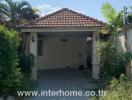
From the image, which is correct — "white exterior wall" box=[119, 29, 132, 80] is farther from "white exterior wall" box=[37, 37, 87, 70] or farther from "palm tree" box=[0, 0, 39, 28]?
"palm tree" box=[0, 0, 39, 28]

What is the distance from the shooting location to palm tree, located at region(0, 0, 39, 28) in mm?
26500

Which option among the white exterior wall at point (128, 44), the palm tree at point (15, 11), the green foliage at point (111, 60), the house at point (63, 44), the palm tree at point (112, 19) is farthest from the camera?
the palm tree at point (15, 11)

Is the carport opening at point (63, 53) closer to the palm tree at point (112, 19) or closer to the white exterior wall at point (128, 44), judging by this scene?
the palm tree at point (112, 19)

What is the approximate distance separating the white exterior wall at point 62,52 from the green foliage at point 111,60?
10255 millimetres

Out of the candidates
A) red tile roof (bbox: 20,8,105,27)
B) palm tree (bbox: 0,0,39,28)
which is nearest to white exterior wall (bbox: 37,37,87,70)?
palm tree (bbox: 0,0,39,28)

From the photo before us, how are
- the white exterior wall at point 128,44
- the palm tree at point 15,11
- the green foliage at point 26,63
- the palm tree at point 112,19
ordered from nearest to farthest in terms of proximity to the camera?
the white exterior wall at point 128,44 → the green foliage at point 26,63 → the palm tree at point 112,19 → the palm tree at point 15,11

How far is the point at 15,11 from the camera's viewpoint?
2727 centimetres

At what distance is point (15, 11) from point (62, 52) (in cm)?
607

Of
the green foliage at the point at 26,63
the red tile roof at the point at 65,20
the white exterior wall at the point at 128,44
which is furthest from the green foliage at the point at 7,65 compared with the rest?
the white exterior wall at the point at 128,44

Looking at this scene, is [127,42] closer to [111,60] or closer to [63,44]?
[111,60]

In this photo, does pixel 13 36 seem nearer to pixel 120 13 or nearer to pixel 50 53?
pixel 120 13

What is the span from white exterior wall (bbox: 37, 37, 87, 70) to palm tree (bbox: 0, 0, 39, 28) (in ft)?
11.4

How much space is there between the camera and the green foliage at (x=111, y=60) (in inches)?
670

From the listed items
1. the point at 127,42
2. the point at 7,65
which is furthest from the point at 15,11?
the point at 7,65
